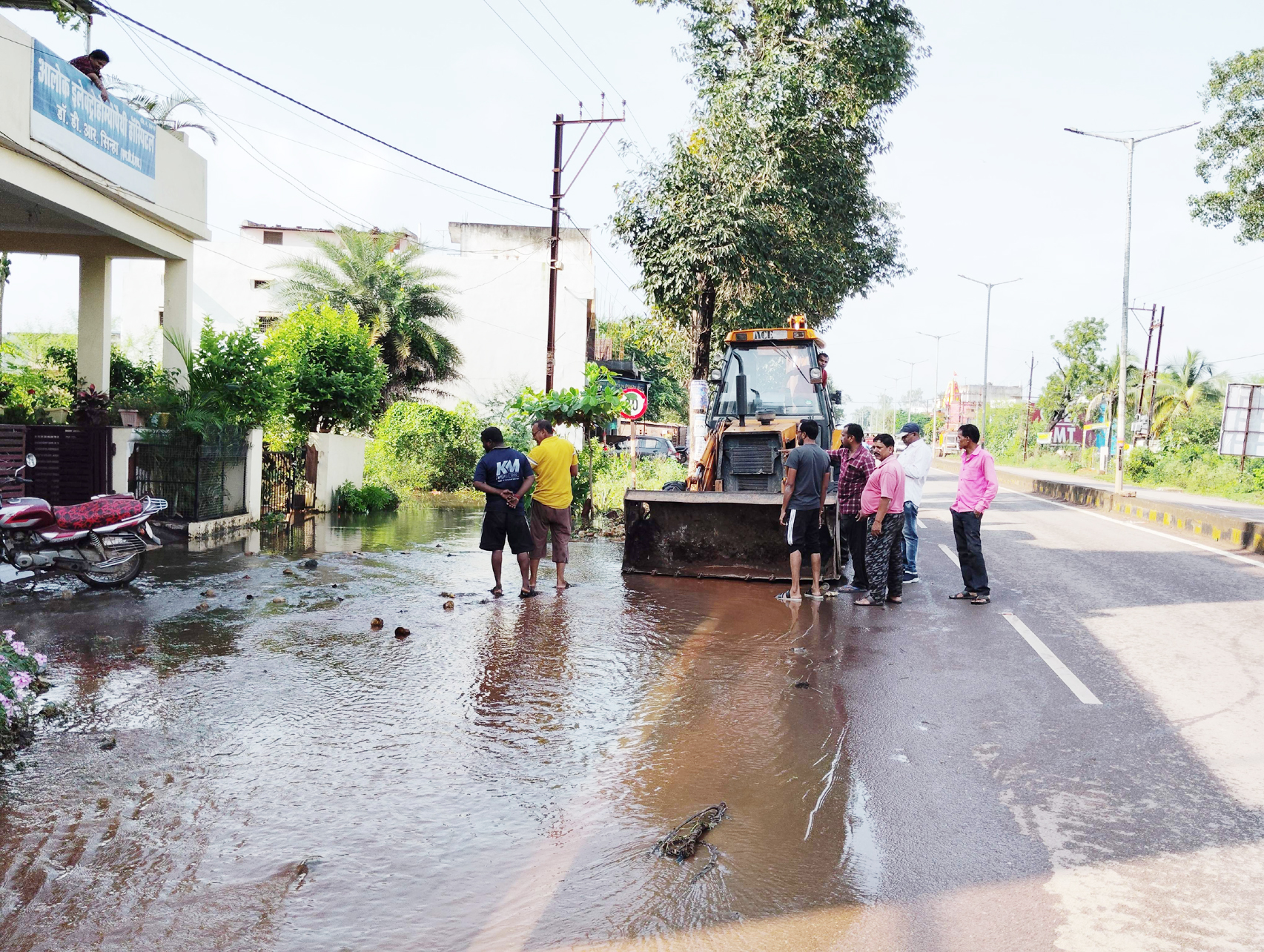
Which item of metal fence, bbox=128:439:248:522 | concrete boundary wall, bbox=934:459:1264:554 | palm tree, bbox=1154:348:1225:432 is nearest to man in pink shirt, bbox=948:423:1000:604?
concrete boundary wall, bbox=934:459:1264:554

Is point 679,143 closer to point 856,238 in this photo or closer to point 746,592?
point 856,238

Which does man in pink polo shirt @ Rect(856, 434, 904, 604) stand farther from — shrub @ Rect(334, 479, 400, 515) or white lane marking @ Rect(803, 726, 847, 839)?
shrub @ Rect(334, 479, 400, 515)

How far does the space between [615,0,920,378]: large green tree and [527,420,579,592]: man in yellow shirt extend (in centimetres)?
1056

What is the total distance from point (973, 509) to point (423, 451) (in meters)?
17.6

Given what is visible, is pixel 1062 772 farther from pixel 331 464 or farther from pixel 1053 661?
pixel 331 464

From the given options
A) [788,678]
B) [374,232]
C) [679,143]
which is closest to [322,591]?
[788,678]

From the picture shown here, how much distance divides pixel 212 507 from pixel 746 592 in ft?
29.4

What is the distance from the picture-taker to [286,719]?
20.0 ft

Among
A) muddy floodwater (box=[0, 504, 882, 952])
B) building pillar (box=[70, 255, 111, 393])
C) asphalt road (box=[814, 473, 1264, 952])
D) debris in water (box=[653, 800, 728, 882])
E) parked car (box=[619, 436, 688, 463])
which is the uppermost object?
building pillar (box=[70, 255, 111, 393])

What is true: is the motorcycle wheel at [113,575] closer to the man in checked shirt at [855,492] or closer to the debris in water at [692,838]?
the man in checked shirt at [855,492]

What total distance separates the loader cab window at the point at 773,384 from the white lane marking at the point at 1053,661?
Answer: 4.48m

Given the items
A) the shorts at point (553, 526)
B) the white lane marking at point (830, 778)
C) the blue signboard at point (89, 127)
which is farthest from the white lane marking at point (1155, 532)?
the blue signboard at point (89, 127)

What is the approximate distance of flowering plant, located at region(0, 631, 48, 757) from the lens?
532 centimetres

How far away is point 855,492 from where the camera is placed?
11289 millimetres
